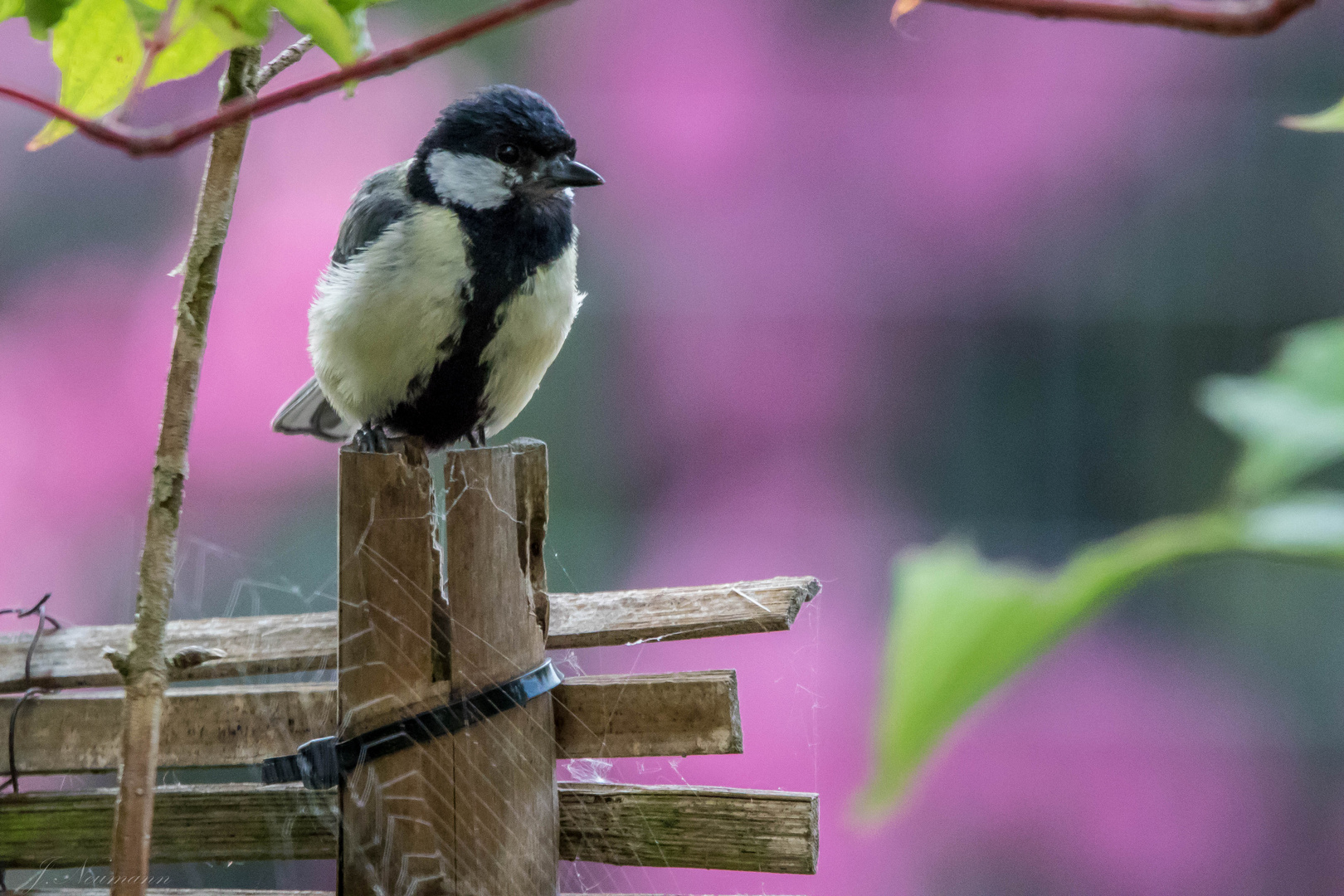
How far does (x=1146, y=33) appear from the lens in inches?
63.7

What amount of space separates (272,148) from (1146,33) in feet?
4.12

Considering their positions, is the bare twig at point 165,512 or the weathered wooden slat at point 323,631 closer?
the bare twig at point 165,512

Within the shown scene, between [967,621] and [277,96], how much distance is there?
0.67 feet

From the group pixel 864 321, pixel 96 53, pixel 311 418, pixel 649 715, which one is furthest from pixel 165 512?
pixel 864 321

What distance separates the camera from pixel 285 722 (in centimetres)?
56

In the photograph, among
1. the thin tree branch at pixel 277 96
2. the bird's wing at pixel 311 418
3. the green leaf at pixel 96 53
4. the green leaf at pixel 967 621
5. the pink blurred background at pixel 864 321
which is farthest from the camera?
the pink blurred background at pixel 864 321

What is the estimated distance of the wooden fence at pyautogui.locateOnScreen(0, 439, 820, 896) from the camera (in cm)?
52

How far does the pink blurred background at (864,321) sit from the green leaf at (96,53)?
1027 millimetres

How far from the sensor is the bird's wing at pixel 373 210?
869 millimetres

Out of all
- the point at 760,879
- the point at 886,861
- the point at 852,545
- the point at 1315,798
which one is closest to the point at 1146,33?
the point at 852,545

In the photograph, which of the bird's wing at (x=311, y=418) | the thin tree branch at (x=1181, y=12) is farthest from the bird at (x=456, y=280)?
the thin tree branch at (x=1181, y=12)

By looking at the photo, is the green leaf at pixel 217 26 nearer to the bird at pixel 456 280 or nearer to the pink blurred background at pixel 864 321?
the bird at pixel 456 280

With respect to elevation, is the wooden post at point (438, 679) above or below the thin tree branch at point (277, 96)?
below

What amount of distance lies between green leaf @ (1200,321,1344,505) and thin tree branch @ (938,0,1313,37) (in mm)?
65
